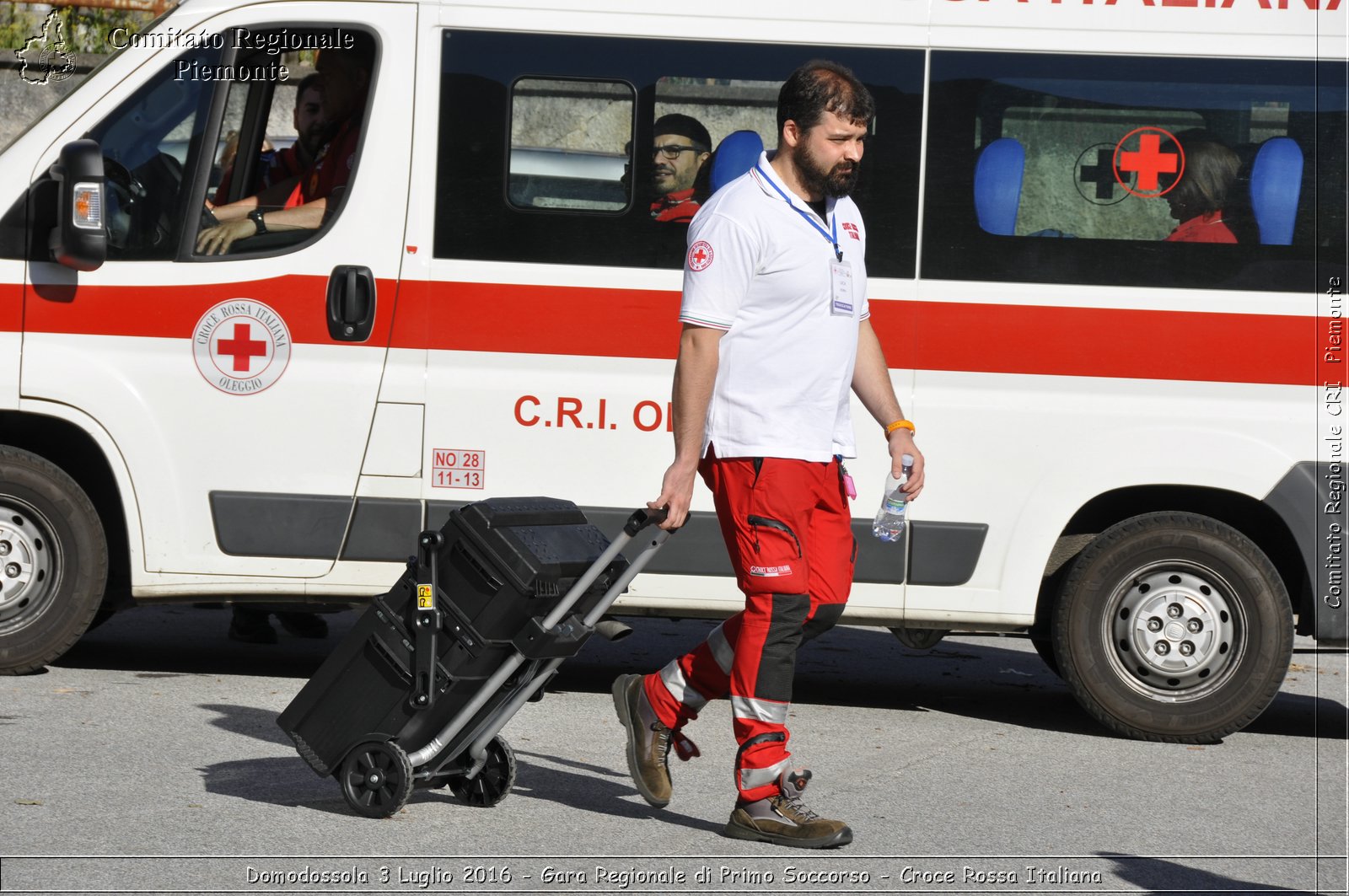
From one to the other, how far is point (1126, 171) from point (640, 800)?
2.88 m

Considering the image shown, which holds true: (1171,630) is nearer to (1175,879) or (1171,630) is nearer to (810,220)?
(1175,879)

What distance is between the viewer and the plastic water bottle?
4852 mm

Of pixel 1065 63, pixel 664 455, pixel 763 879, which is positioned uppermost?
pixel 1065 63

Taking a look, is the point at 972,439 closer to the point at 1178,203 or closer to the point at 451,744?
the point at 1178,203

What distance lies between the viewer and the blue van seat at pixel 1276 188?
624 centimetres

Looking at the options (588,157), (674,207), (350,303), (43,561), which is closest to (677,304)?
(674,207)

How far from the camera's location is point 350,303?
629cm

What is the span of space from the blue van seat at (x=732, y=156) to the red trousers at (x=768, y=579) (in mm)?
1854

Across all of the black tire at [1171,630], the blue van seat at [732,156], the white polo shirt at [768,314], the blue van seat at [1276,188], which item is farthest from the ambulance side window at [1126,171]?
the white polo shirt at [768,314]

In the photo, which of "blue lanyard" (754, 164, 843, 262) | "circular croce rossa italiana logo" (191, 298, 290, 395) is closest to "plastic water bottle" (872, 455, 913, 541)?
"blue lanyard" (754, 164, 843, 262)

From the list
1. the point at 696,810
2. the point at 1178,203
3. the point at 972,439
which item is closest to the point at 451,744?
the point at 696,810

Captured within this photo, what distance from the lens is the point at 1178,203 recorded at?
626cm

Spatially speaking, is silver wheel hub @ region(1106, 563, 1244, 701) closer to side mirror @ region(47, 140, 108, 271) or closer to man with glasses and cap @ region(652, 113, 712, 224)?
man with glasses and cap @ region(652, 113, 712, 224)

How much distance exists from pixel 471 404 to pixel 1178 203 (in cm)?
265
